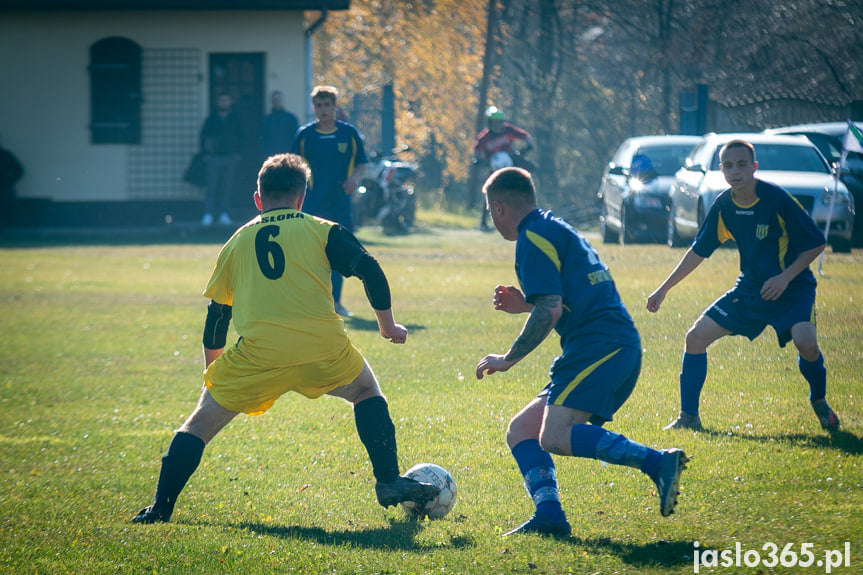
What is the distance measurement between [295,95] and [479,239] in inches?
214

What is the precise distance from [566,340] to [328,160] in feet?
21.6

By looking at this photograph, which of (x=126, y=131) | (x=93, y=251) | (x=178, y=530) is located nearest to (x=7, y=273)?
(x=93, y=251)

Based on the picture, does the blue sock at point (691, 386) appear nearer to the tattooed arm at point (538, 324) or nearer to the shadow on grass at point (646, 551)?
the shadow on grass at point (646, 551)

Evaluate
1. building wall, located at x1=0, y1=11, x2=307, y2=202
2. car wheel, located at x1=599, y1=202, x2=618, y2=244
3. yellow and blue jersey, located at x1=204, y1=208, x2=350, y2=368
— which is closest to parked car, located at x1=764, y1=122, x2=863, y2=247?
car wheel, located at x1=599, y1=202, x2=618, y2=244

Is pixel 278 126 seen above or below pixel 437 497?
above

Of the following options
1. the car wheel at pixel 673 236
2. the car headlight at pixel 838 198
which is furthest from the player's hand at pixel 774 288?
the car wheel at pixel 673 236

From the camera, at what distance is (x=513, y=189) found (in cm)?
478

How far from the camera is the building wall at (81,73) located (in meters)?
23.7

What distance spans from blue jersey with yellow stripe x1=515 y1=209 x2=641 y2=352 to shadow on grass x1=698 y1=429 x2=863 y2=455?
1937 mm

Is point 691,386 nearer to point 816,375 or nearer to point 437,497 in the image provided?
point 816,375

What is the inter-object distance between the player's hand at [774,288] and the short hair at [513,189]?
7.11 ft

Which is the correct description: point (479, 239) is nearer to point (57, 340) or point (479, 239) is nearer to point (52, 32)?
point (52, 32)

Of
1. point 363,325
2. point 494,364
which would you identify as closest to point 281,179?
point 494,364

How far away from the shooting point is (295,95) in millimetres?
23891
